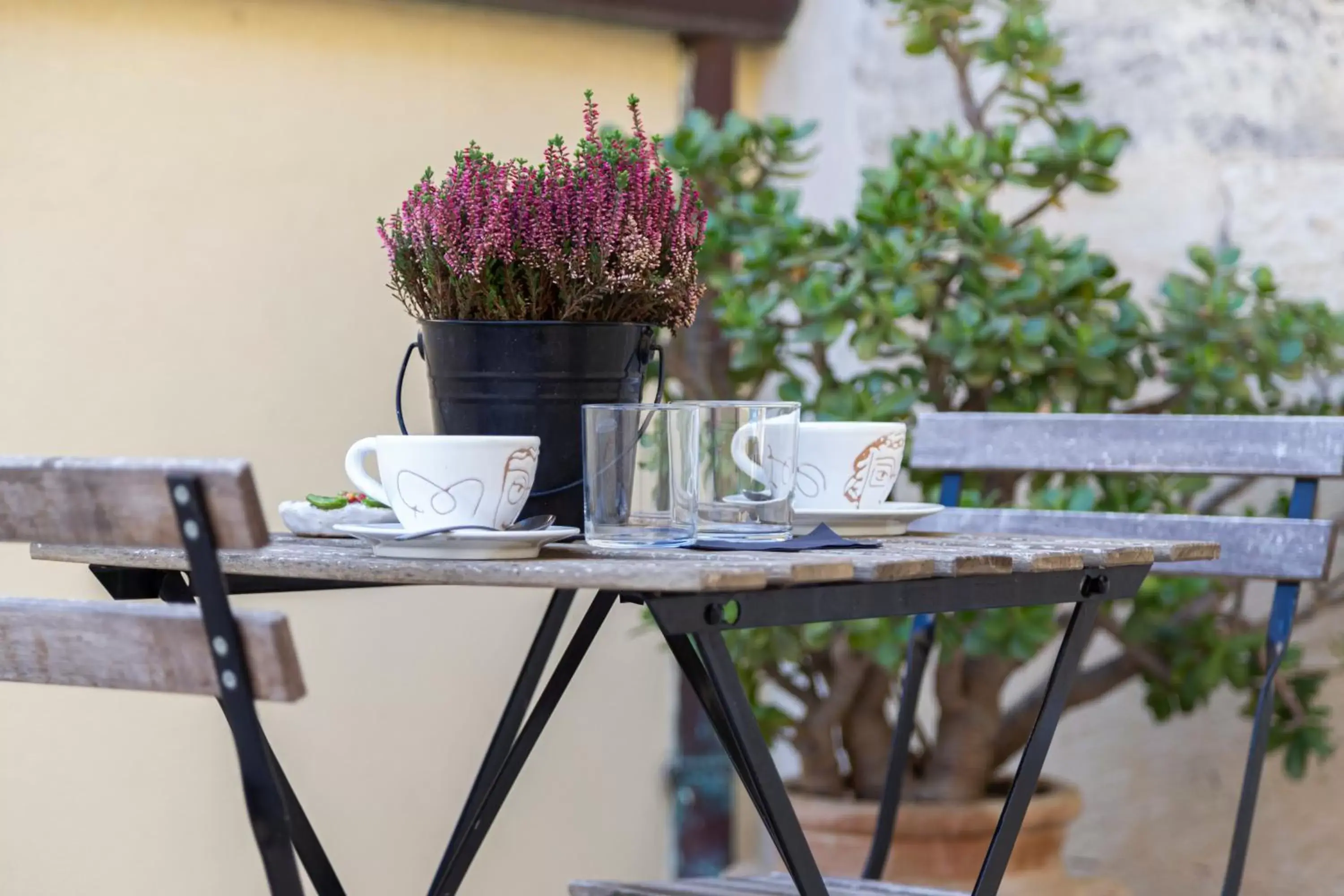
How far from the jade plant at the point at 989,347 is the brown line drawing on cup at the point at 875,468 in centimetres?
87

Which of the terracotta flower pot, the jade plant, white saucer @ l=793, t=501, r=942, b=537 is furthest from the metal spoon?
the terracotta flower pot

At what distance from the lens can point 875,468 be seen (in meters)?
1.54

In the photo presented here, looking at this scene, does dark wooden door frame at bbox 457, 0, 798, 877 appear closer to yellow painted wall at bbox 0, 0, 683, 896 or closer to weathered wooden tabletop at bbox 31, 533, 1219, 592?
yellow painted wall at bbox 0, 0, 683, 896

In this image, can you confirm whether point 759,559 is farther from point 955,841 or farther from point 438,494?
point 955,841

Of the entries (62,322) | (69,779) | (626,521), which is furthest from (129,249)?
(626,521)

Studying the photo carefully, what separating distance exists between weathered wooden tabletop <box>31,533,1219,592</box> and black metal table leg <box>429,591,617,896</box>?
0.30 m

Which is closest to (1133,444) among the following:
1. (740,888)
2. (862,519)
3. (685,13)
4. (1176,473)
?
(1176,473)

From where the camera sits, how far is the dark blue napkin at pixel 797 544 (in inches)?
50.9

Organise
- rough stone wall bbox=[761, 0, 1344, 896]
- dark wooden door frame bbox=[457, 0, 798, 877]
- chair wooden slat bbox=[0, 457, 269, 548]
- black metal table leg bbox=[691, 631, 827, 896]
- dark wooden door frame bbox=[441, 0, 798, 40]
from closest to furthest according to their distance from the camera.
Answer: chair wooden slat bbox=[0, 457, 269, 548], black metal table leg bbox=[691, 631, 827, 896], rough stone wall bbox=[761, 0, 1344, 896], dark wooden door frame bbox=[441, 0, 798, 40], dark wooden door frame bbox=[457, 0, 798, 877]

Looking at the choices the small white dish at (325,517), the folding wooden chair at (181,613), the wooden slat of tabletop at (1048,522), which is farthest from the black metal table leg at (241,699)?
the wooden slat of tabletop at (1048,522)

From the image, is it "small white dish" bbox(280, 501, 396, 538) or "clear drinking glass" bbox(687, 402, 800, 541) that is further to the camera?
"small white dish" bbox(280, 501, 396, 538)

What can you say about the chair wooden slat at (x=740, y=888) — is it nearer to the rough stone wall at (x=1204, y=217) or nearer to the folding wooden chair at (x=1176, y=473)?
the folding wooden chair at (x=1176, y=473)

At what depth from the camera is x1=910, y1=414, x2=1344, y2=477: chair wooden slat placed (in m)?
1.88

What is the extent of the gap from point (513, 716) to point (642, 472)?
57 centimetres
